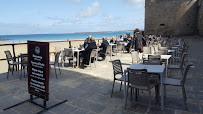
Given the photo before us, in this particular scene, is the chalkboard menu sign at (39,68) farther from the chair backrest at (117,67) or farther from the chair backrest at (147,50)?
the chair backrest at (147,50)

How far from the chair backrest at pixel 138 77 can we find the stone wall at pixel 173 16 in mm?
23309

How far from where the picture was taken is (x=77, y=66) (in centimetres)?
607

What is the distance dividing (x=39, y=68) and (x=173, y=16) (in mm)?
24053

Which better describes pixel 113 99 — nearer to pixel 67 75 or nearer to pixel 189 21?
pixel 67 75

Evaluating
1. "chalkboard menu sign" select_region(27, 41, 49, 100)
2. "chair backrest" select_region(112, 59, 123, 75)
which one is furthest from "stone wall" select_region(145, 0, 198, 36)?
"chalkboard menu sign" select_region(27, 41, 49, 100)

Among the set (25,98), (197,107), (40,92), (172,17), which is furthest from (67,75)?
(172,17)

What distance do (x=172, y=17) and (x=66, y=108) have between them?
2396 cm

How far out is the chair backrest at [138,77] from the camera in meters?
2.45

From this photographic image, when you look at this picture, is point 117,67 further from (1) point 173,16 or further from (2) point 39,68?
(1) point 173,16

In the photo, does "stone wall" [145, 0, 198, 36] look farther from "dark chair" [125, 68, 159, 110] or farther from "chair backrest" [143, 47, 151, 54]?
"dark chair" [125, 68, 159, 110]

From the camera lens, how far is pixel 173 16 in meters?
23.2

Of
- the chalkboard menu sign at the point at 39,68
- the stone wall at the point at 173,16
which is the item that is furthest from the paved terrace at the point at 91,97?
the stone wall at the point at 173,16

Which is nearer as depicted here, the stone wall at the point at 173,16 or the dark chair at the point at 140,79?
the dark chair at the point at 140,79

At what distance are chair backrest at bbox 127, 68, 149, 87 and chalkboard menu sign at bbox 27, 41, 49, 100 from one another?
132cm
